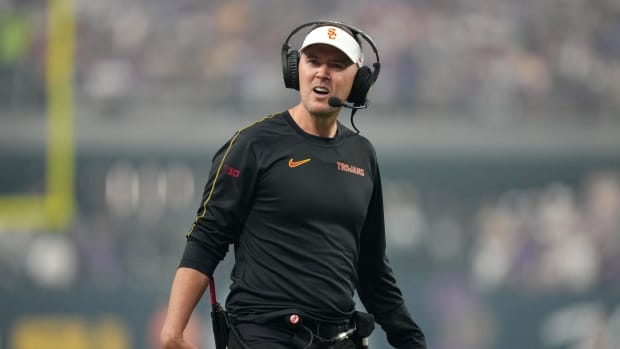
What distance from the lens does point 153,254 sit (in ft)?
33.1

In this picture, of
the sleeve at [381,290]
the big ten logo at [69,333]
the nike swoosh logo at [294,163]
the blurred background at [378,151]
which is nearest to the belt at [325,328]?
the sleeve at [381,290]

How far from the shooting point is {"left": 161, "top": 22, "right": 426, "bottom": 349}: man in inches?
138

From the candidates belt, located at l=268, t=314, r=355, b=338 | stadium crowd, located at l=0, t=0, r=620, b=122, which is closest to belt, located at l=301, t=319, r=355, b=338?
belt, located at l=268, t=314, r=355, b=338

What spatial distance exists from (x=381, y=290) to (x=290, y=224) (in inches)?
21.6

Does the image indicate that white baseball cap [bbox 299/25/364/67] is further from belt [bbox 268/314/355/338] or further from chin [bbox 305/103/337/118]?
belt [bbox 268/314/355/338]

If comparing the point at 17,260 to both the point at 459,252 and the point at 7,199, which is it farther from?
the point at 459,252

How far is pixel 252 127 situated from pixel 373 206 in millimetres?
527

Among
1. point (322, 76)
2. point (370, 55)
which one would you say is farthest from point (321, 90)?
point (370, 55)

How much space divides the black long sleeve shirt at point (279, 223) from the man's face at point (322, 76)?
0.10 m

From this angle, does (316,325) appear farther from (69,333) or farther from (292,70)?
(69,333)

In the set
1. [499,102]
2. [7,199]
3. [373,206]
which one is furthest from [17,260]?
[373,206]

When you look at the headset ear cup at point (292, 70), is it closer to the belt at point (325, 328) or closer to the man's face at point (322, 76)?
the man's face at point (322, 76)

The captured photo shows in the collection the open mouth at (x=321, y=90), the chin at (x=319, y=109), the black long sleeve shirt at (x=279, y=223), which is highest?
the open mouth at (x=321, y=90)

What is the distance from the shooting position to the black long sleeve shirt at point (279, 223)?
11.6 ft
